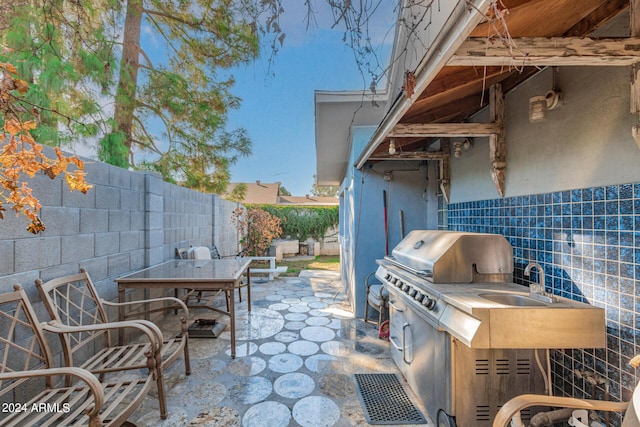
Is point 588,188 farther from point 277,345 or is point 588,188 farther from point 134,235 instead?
point 134,235

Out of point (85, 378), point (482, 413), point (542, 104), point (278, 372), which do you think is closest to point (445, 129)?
point (542, 104)

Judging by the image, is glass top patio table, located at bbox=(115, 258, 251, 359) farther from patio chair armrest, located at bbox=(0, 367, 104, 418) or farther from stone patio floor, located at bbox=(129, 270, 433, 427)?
patio chair armrest, located at bbox=(0, 367, 104, 418)

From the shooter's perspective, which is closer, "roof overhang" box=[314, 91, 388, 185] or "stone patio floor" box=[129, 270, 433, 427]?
"stone patio floor" box=[129, 270, 433, 427]

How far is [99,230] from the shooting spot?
2.99 metres

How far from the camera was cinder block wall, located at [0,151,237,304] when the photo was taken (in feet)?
7.04

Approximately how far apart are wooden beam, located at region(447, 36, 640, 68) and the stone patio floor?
2545 mm

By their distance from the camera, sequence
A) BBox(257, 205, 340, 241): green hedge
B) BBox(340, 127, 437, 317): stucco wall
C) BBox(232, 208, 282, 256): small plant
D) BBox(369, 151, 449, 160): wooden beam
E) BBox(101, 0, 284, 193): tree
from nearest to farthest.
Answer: BBox(101, 0, 284, 193): tree, BBox(369, 151, 449, 160): wooden beam, BBox(340, 127, 437, 317): stucco wall, BBox(232, 208, 282, 256): small plant, BBox(257, 205, 340, 241): green hedge

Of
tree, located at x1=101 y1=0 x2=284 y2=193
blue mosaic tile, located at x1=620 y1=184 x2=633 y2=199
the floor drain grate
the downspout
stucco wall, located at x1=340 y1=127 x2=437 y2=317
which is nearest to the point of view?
the downspout

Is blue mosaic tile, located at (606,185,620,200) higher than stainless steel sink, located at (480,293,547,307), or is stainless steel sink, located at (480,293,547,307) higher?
blue mosaic tile, located at (606,185,620,200)

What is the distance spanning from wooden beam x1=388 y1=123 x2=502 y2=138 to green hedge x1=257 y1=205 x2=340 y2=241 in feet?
31.9

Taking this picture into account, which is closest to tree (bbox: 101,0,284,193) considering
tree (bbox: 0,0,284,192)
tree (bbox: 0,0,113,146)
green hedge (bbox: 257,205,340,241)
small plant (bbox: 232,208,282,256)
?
tree (bbox: 0,0,284,192)

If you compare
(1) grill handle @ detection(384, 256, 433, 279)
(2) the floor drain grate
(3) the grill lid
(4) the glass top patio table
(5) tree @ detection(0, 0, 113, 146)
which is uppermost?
(5) tree @ detection(0, 0, 113, 146)

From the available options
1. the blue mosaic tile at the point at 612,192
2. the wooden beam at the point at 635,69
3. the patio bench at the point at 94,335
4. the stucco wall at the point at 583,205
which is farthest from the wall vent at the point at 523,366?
the patio bench at the point at 94,335

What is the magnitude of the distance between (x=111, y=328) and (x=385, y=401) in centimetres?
226
